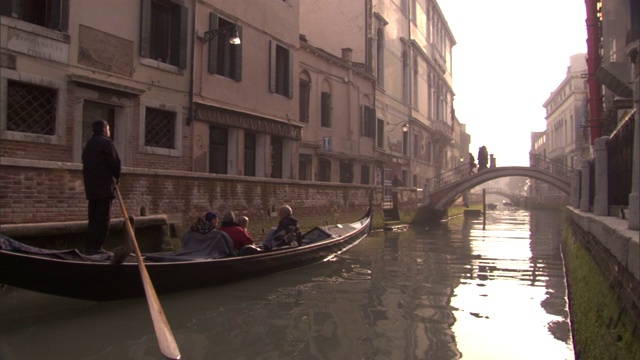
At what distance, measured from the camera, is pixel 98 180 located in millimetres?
5801

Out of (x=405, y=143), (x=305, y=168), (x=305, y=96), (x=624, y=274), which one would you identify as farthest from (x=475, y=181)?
(x=624, y=274)

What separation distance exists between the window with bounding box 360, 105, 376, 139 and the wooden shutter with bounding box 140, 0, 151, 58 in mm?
11435

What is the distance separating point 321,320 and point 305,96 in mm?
13174

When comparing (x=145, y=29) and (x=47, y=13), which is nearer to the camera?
(x=47, y=13)

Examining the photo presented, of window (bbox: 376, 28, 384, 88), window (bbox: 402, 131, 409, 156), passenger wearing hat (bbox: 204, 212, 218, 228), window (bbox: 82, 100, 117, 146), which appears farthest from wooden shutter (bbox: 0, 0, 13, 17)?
window (bbox: 402, 131, 409, 156)

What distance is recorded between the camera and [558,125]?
170 ft

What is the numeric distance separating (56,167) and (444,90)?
34390 millimetres

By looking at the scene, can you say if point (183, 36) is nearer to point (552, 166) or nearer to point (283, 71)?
point (283, 71)

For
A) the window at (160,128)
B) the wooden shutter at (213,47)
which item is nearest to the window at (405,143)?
the wooden shutter at (213,47)

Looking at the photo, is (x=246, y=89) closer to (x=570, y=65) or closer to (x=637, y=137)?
(x=637, y=137)

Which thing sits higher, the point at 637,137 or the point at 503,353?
the point at 637,137

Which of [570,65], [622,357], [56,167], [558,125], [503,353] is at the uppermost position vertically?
[570,65]

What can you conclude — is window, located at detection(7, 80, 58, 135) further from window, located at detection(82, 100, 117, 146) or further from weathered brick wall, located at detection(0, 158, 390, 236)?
weathered brick wall, located at detection(0, 158, 390, 236)

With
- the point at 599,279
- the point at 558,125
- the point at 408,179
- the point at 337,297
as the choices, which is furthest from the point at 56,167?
the point at 558,125
